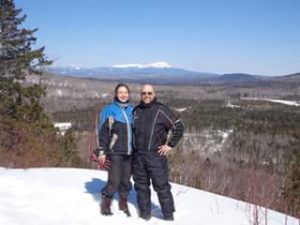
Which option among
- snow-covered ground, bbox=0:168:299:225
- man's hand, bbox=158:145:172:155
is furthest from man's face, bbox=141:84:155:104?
snow-covered ground, bbox=0:168:299:225

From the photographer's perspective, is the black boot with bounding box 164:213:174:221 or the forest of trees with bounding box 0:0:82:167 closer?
the black boot with bounding box 164:213:174:221

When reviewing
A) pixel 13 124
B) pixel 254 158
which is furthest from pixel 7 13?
pixel 254 158

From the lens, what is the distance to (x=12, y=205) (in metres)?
5.27

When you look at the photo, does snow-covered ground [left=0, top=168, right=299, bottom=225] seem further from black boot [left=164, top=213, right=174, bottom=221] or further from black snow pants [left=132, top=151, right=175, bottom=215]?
black snow pants [left=132, top=151, right=175, bottom=215]

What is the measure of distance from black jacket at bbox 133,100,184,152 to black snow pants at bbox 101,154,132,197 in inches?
10.9

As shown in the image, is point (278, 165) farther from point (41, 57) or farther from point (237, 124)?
point (41, 57)

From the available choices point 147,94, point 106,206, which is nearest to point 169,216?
point 106,206

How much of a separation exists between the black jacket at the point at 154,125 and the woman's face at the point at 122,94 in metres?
0.19

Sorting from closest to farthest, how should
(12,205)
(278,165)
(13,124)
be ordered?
(12,205)
(13,124)
(278,165)

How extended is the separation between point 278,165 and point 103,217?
216ft

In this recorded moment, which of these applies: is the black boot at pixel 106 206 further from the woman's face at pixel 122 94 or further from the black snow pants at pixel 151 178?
the woman's face at pixel 122 94

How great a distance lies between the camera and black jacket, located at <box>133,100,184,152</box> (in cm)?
505

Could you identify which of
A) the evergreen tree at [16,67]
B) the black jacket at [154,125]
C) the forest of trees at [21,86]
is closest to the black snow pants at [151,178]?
the black jacket at [154,125]

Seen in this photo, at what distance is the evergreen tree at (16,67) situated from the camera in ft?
67.9
